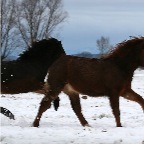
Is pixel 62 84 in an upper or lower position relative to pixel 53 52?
lower

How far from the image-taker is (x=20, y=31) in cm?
5016

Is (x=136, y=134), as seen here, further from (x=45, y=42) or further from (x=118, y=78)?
(x=45, y=42)

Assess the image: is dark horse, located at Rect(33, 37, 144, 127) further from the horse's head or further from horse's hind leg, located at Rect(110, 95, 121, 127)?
the horse's head

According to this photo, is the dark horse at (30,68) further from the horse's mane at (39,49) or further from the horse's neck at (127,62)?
the horse's neck at (127,62)

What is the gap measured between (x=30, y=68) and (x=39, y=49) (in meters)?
0.49

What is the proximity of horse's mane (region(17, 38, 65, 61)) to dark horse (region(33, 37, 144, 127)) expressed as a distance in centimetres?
77

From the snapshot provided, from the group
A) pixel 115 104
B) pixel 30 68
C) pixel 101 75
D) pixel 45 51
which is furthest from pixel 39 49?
pixel 115 104

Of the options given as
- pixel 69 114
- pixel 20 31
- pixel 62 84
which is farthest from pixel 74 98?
pixel 20 31

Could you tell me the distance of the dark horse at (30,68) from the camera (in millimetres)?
9852

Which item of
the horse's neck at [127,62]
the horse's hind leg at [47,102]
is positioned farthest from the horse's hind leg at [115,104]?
the horse's hind leg at [47,102]

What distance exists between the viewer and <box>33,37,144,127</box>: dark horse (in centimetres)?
932

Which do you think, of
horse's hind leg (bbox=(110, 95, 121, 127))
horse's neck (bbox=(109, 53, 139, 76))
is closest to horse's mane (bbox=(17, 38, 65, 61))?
horse's neck (bbox=(109, 53, 139, 76))

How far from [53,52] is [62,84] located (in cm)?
109

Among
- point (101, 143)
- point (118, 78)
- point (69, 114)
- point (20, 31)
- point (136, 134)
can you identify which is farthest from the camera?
point (20, 31)
